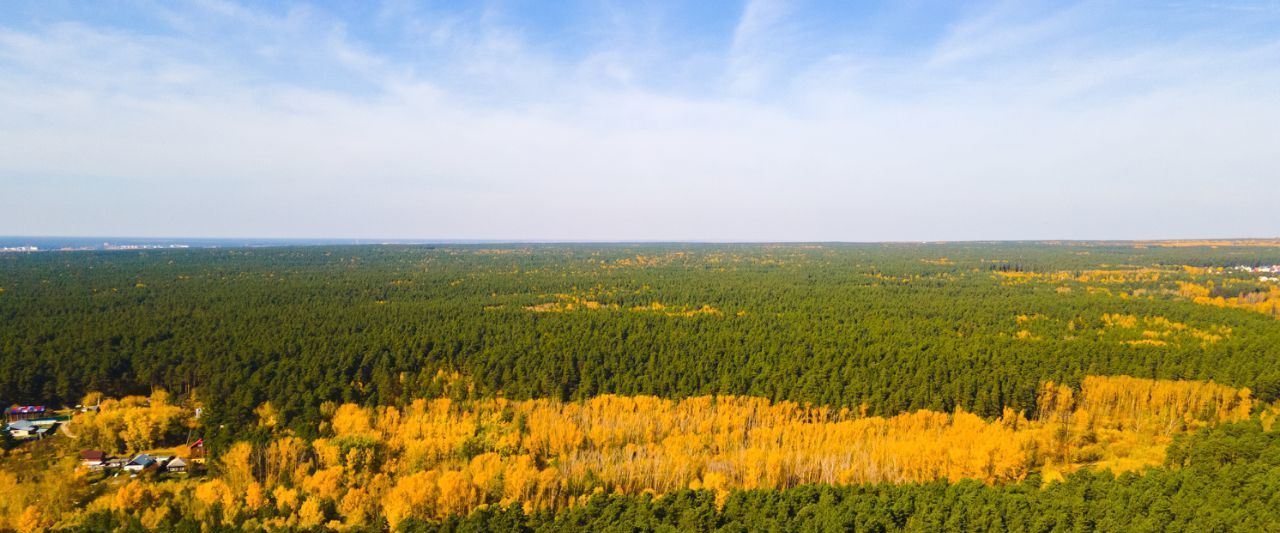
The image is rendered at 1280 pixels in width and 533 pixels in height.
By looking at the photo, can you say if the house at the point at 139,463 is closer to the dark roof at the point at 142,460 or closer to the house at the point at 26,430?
the dark roof at the point at 142,460

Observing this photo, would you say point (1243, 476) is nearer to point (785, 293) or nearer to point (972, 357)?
point (972, 357)

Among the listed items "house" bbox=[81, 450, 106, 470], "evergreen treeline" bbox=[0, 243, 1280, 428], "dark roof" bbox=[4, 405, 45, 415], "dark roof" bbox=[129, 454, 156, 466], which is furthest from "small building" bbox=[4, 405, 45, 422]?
"dark roof" bbox=[129, 454, 156, 466]

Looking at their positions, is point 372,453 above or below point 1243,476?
below

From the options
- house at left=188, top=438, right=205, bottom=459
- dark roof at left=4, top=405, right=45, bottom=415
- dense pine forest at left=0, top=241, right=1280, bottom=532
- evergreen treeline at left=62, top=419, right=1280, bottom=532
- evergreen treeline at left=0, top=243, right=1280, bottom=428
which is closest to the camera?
evergreen treeline at left=62, top=419, right=1280, bottom=532

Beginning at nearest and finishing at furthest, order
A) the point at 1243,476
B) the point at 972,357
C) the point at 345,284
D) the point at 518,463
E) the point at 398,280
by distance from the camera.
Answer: the point at 1243,476 < the point at 518,463 < the point at 972,357 < the point at 345,284 < the point at 398,280

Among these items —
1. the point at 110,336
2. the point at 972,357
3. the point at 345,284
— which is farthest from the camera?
the point at 345,284

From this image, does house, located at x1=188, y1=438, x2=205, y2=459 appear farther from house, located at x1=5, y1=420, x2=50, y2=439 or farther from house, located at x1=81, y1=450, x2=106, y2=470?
A: house, located at x1=5, y1=420, x2=50, y2=439

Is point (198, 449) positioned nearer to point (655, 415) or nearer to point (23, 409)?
point (23, 409)

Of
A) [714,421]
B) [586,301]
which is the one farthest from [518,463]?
[586,301]
